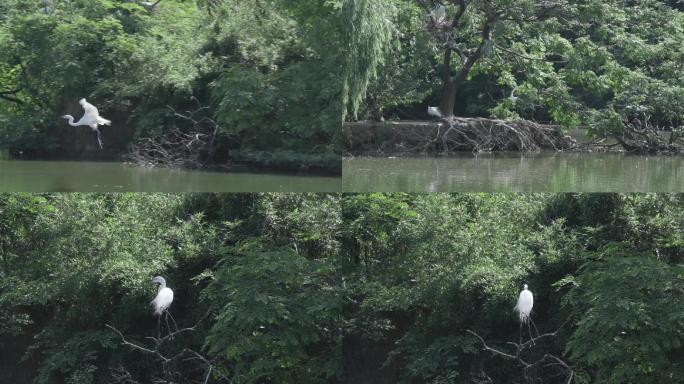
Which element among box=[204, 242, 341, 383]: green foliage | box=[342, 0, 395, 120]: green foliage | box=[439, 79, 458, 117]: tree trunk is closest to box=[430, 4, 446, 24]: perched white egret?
box=[439, 79, 458, 117]: tree trunk

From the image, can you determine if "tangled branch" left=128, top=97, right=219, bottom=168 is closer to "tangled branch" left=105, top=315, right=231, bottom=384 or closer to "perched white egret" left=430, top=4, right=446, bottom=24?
"tangled branch" left=105, top=315, right=231, bottom=384

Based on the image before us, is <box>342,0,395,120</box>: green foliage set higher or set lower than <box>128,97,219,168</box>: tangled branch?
higher

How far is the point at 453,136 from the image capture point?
11.7m

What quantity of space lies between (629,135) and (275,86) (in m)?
4.95

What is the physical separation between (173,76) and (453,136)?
12.8 feet

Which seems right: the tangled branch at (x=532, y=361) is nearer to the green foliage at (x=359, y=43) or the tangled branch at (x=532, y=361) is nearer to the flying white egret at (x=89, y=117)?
the green foliage at (x=359, y=43)

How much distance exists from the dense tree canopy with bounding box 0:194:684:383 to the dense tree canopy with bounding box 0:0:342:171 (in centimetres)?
65

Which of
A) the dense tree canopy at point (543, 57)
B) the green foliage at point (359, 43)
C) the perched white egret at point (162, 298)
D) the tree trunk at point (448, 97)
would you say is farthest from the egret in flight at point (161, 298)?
the tree trunk at point (448, 97)

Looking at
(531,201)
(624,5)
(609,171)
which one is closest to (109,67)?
(531,201)

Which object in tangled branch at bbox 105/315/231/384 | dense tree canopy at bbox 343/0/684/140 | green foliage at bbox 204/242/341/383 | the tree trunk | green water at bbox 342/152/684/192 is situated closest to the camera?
green foliage at bbox 204/242/341/383

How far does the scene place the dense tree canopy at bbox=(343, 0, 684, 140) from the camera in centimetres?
1170

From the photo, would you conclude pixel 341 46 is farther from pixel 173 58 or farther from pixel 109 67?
pixel 109 67

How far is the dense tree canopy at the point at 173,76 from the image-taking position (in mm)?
9055

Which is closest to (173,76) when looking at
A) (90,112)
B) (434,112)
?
(90,112)
